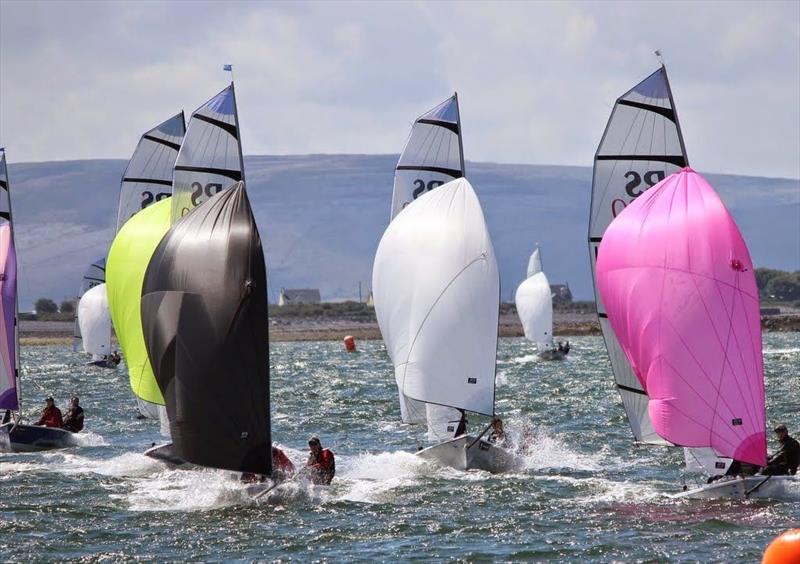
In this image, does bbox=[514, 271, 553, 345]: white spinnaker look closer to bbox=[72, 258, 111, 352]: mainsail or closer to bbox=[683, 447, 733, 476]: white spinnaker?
bbox=[72, 258, 111, 352]: mainsail

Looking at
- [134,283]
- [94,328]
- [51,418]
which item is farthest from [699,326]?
[94,328]

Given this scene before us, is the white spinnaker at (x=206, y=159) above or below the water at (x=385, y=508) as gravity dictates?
above

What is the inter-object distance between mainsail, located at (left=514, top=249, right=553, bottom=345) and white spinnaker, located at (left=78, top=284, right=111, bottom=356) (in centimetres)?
2322

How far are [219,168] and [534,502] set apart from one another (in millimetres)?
9825

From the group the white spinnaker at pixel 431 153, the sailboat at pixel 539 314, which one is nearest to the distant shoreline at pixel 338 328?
the sailboat at pixel 539 314

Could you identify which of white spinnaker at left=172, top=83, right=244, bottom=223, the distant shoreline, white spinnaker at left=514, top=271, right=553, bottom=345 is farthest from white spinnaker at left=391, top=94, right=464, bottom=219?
the distant shoreline

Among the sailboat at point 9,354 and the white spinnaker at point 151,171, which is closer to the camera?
the sailboat at point 9,354

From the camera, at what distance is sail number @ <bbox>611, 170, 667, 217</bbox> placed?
998 inches

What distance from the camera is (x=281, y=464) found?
25.2 metres

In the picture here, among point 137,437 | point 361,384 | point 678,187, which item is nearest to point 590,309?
point 361,384

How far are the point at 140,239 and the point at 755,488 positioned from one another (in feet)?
45.1

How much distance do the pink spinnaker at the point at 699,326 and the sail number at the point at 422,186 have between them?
8.07 meters

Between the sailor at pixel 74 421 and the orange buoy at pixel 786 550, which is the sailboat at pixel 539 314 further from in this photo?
the orange buoy at pixel 786 550

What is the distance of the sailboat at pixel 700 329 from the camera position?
23281 mm
